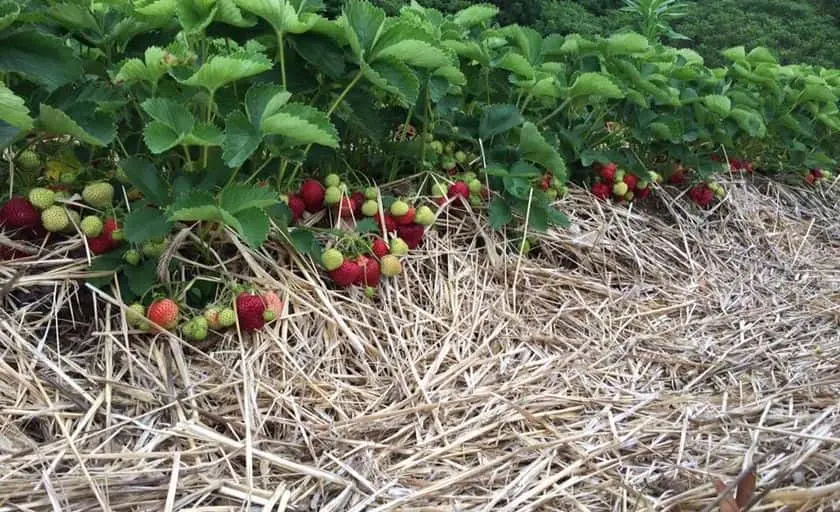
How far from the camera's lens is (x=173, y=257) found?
1188mm

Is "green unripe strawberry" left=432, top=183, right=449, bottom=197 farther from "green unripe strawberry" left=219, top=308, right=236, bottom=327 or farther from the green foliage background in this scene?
the green foliage background

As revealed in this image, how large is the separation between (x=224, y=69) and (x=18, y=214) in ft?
1.40

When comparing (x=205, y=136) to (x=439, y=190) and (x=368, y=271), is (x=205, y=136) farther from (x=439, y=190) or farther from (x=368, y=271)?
(x=439, y=190)

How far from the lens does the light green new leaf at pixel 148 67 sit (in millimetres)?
1039

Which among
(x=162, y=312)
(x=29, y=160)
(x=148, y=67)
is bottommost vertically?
(x=162, y=312)

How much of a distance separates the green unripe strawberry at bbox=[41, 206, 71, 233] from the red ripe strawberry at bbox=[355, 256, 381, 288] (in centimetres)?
49

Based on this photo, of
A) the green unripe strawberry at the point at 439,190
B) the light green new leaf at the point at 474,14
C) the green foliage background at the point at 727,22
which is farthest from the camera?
the green foliage background at the point at 727,22

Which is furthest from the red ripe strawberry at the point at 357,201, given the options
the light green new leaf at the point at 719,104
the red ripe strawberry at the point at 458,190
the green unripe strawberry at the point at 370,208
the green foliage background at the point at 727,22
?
the green foliage background at the point at 727,22

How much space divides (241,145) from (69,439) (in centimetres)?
46

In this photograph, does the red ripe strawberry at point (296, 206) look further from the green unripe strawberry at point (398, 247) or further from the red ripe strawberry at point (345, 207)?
the green unripe strawberry at point (398, 247)

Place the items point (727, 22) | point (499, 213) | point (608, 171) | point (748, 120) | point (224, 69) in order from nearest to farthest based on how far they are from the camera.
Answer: point (224, 69)
point (499, 213)
point (608, 171)
point (748, 120)
point (727, 22)

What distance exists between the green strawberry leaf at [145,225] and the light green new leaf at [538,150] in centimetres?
74

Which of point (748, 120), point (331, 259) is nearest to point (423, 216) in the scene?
point (331, 259)

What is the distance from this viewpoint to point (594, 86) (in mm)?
1602
